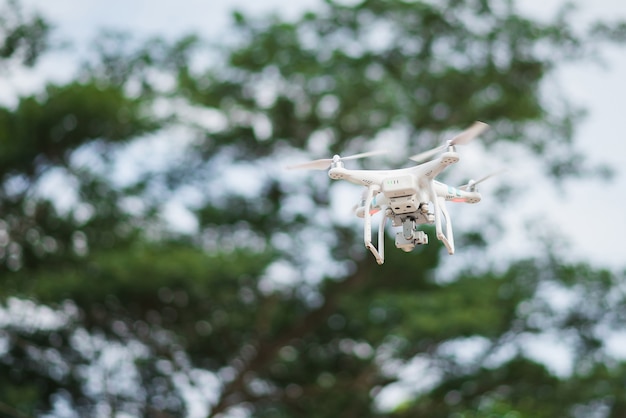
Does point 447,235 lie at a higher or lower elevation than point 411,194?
lower

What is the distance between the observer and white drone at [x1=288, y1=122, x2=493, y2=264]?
9.18 feet

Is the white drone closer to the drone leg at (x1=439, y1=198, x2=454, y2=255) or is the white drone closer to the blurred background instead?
the drone leg at (x1=439, y1=198, x2=454, y2=255)

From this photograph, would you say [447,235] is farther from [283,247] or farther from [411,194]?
[283,247]

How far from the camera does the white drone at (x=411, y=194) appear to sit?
2.80 meters

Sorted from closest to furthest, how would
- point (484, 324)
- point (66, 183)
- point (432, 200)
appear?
point (432, 200)
point (484, 324)
point (66, 183)

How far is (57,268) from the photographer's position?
11.8 metres

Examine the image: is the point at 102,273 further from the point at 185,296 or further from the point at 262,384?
the point at 262,384

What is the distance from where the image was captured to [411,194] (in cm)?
282

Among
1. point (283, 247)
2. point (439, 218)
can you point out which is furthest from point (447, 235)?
point (283, 247)

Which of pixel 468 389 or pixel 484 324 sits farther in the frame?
pixel 468 389

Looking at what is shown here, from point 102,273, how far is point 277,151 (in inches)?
120

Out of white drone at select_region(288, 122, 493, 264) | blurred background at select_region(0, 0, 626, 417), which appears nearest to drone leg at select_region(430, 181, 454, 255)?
white drone at select_region(288, 122, 493, 264)

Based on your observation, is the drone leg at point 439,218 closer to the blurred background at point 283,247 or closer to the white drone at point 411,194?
the white drone at point 411,194

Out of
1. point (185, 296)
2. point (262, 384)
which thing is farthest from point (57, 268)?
point (262, 384)
